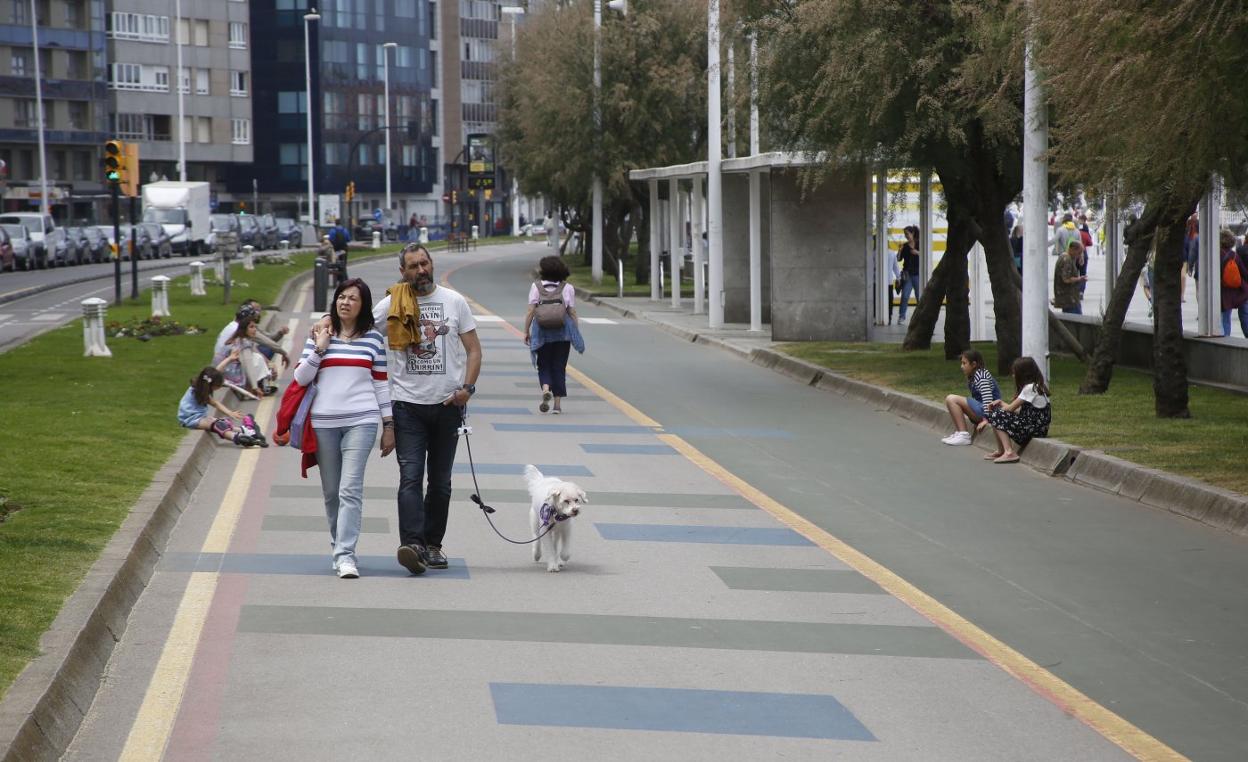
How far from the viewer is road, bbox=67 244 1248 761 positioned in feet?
21.6

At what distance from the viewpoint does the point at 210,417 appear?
16.2 m

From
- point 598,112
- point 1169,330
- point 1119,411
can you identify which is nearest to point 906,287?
point 1119,411

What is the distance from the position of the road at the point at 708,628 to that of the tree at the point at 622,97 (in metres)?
35.4

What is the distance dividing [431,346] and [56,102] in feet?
313

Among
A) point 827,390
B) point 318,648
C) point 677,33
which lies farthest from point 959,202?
point 677,33

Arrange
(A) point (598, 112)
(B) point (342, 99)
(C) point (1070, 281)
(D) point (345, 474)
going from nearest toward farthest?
(D) point (345, 474), (C) point (1070, 281), (A) point (598, 112), (B) point (342, 99)

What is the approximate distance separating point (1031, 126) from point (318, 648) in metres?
11.7

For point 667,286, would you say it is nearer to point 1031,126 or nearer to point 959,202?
point 959,202

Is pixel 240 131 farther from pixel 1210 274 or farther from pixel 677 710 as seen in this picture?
pixel 677 710

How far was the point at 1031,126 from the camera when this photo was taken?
17.6 metres

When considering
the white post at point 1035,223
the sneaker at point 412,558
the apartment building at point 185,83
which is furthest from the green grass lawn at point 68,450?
the apartment building at point 185,83

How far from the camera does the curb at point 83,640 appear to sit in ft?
20.1

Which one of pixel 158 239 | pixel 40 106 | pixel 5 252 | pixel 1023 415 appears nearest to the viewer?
pixel 1023 415

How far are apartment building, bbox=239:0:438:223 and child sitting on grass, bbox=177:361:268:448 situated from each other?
10933 cm
